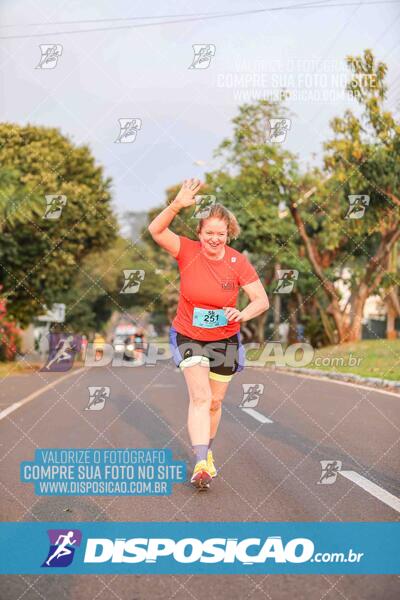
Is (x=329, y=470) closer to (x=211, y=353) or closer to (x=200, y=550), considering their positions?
(x=211, y=353)

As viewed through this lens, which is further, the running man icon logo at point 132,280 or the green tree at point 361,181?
the green tree at point 361,181

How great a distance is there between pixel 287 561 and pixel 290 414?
23.8ft

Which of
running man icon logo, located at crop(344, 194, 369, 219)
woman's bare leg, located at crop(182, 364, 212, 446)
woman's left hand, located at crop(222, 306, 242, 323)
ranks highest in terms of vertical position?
running man icon logo, located at crop(344, 194, 369, 219)

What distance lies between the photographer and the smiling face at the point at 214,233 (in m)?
6.19

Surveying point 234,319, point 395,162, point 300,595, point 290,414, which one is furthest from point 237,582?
point 395,162

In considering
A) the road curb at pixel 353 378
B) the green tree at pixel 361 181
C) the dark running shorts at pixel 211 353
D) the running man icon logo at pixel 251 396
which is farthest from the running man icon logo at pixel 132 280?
the green tree at pixel 361 181

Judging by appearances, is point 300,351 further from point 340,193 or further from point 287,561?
point 287,561

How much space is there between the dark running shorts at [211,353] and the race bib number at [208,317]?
15 centimetres

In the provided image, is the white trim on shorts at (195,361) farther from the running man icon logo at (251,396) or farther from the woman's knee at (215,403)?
the running man icon logo at (251,396)

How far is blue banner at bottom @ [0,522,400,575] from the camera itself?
4.48 metres

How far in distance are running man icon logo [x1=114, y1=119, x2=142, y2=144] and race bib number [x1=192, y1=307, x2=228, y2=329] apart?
3.86m

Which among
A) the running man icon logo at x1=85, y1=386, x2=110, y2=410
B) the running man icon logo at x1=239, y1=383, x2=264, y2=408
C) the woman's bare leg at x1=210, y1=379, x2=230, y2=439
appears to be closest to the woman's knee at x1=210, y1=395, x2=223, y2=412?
the woman's bare leg at x1=210, y1=379, x2=230, y2=439

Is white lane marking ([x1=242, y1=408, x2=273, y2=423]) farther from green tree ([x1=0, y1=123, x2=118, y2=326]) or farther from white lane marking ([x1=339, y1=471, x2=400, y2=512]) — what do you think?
green tree ([x1=0, y1=123, x2=118, y2=326])

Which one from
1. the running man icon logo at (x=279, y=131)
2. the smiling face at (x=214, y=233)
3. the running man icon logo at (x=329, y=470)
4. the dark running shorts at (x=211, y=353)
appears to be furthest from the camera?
the running man icon logo at (x=279, y=131)
